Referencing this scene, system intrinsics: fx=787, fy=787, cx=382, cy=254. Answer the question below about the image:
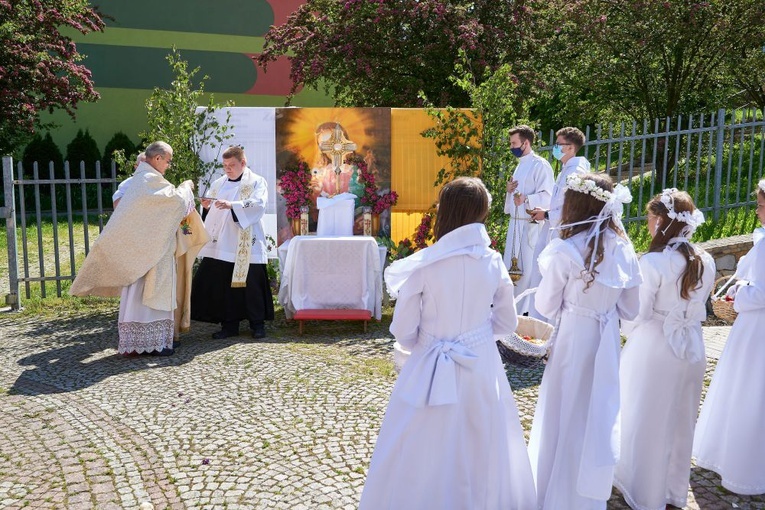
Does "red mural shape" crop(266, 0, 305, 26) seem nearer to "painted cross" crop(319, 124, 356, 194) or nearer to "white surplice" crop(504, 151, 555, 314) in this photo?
"painted cross" crop(319, 124, 356, 194)

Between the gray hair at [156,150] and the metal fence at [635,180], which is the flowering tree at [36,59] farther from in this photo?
the gray hair at [156,150]

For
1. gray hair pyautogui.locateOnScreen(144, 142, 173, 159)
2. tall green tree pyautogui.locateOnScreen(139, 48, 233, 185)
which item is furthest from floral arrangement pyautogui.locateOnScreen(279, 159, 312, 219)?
gray hair pyautogui.locateOnScreen(144, 142, 173, 159)

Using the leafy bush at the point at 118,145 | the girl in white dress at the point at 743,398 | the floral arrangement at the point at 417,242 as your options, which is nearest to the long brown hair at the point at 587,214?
the girl in white dress at the point at 743,398

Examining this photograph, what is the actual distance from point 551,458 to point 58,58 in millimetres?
16523

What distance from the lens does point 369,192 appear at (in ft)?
31.9

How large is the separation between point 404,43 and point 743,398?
434 inches

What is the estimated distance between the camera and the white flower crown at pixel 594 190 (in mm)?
3891

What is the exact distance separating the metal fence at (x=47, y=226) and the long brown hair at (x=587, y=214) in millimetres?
6997

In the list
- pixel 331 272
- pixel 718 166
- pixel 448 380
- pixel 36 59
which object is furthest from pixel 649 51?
pixel 36 59

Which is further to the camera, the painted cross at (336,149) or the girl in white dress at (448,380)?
the painted cross at (336,149)

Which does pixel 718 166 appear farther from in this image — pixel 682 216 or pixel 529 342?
pixel 529 342

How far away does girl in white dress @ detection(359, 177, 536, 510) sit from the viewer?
357cm

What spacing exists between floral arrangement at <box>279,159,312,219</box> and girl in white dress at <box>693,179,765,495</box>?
5.81 metres

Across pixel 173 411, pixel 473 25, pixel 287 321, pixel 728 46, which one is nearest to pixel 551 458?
pixel 173 411
